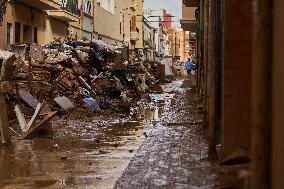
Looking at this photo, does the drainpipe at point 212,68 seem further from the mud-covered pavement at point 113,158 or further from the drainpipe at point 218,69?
the mud-covered pavement at point 113,158

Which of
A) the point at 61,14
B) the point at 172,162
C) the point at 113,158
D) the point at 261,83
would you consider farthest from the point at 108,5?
the point at 261,83

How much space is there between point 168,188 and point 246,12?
2491 mm

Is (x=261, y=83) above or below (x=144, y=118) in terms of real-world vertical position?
above

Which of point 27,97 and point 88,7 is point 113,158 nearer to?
point 27,97

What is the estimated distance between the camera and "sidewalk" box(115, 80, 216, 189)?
7031mm

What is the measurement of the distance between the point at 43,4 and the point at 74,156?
69.4 ft

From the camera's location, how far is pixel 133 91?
1042 inches

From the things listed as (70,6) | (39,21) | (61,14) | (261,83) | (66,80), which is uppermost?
(70,6)

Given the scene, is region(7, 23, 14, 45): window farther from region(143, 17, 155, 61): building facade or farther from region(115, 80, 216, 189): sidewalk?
region(143, 17, 155, 61): building facade

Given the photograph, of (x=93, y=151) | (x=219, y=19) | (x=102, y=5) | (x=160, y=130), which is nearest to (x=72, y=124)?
(x=160, y=130)

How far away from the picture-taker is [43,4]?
29734mm

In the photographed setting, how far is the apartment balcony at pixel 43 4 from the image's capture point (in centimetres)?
2864

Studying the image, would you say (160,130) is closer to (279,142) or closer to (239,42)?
(239,42)

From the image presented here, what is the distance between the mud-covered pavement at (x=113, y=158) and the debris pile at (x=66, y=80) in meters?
1.22
